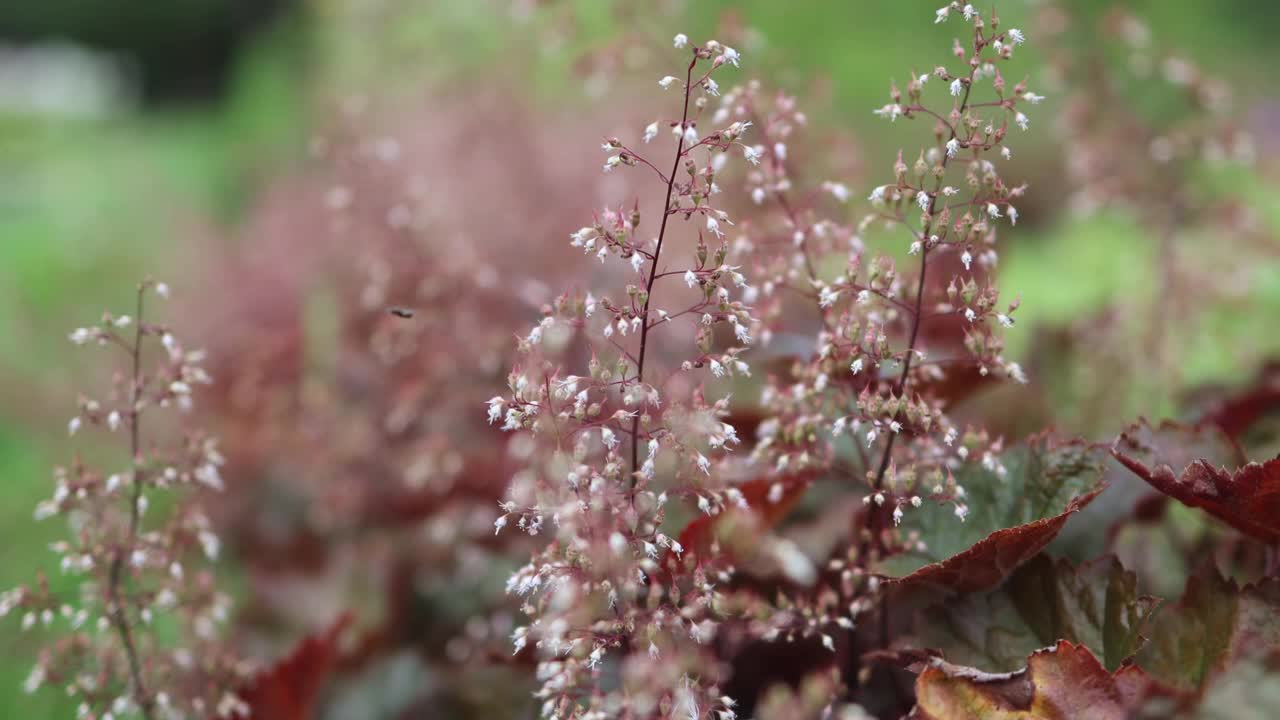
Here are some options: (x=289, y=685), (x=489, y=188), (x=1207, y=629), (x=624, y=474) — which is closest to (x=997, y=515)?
(x=1207, y=629)

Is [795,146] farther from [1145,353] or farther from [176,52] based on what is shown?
[176,52]

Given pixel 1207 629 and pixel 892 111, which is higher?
pixel 892 111

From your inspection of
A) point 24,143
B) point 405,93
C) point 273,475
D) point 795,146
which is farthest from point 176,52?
point 795,146

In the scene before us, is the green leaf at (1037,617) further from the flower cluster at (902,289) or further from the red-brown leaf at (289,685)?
the red-brown leaf at (289,685)

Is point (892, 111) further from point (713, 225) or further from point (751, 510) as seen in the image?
point (751, 510)

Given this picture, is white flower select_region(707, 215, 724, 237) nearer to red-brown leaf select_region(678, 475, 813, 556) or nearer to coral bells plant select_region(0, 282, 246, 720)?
red-brown leaf select_region(678, 475, 813, 556)
